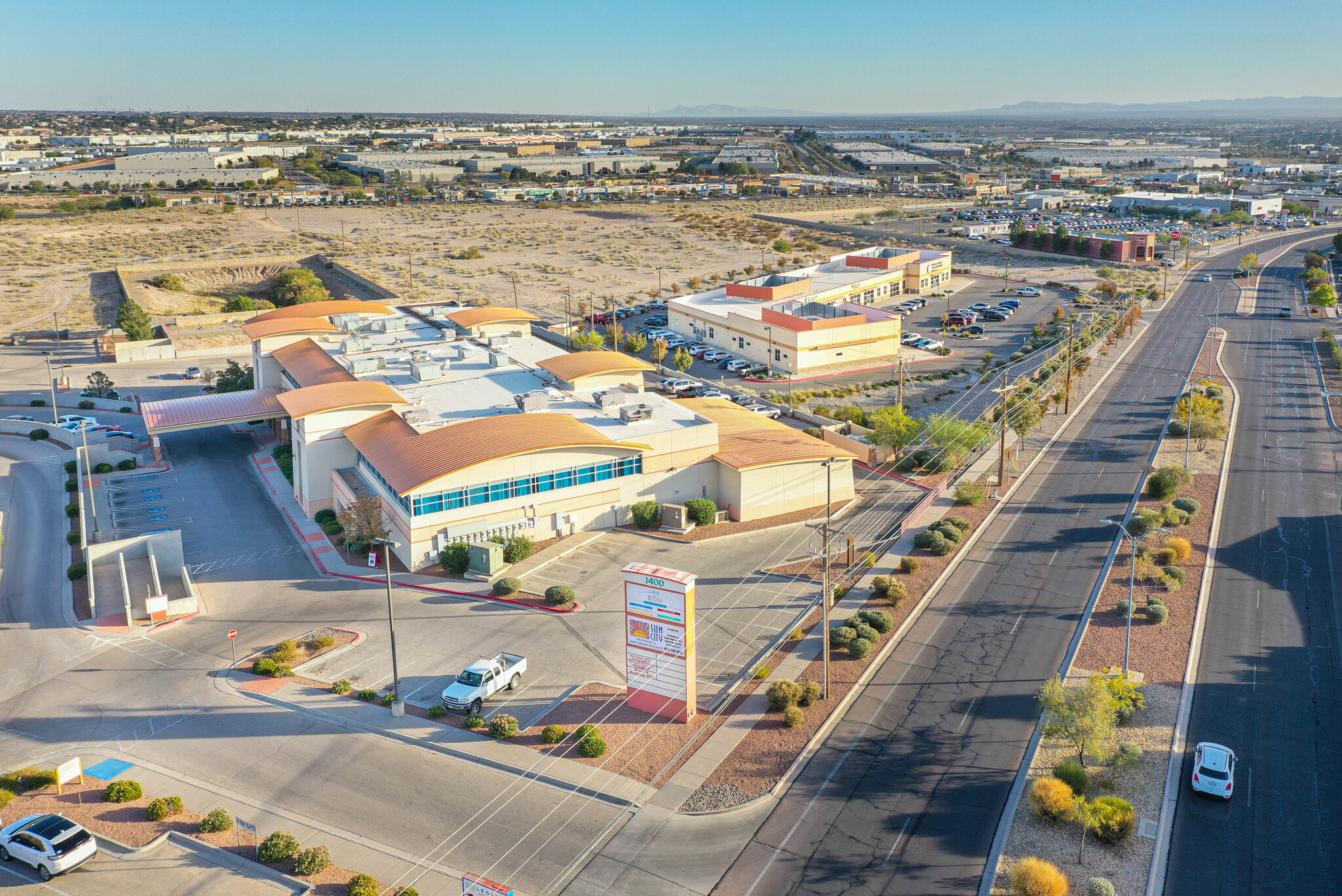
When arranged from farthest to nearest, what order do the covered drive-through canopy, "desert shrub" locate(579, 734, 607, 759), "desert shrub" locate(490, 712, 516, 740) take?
the covered drive-through canopy < "desert shrub" locate(490, 712, 516, 740) < "desert shrub" locate(579, 734, 607, 759)

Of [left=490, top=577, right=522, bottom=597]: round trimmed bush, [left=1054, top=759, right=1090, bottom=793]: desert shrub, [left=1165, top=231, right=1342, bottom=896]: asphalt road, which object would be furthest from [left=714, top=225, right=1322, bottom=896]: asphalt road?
[left=490, top=577, right=522, bottom=597]: round trimmed bush

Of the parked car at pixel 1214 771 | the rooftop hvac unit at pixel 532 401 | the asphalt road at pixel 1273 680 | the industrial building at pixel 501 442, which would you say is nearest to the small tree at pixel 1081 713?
the parked car at pixel 1214 771

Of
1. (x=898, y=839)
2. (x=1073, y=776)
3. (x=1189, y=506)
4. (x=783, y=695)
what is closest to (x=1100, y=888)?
(x=1073, y=776)

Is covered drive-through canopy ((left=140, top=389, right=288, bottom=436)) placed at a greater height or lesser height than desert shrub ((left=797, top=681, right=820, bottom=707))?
greater

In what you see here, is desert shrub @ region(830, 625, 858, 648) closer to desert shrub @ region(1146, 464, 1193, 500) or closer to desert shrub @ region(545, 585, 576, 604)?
desert shrub @ region(545, 585, 576, 604)

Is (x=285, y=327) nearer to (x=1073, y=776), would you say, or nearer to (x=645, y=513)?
(x=645, y=513)

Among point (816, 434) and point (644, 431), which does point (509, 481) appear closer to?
point (644, 431)
